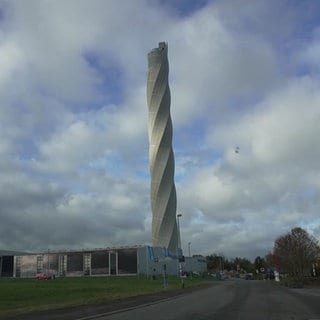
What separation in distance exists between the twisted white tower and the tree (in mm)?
44711

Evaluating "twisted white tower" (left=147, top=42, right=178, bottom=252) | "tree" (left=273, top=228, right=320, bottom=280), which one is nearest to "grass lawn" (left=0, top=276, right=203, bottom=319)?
"tree" (left=273, top=228, right=320, bottom=280)

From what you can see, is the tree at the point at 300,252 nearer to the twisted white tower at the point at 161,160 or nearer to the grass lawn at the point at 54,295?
the grass lawn at the point at 54,295

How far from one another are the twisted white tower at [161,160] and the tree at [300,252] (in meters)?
44.7

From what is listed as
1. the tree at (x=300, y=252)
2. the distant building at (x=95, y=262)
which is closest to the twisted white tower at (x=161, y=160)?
the distant building at (x=95, y=262)

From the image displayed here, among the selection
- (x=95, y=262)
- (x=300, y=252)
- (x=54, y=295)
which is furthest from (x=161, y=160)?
(x=54, y=295)

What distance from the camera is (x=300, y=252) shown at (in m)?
98.6

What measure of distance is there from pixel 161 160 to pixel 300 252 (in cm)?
5808

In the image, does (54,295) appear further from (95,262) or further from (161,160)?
(95,262)

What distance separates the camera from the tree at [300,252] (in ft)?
324

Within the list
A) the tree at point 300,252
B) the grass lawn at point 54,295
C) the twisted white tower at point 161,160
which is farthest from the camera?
the twisted white tower at point 161,160

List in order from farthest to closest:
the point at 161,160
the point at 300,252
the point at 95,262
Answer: the point at 95,262, the point at 161,160, the point at 300,252

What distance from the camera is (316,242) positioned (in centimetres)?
10631

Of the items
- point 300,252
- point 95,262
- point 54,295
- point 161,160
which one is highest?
point 161,160

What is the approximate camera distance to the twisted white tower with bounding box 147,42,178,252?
147500 mm
